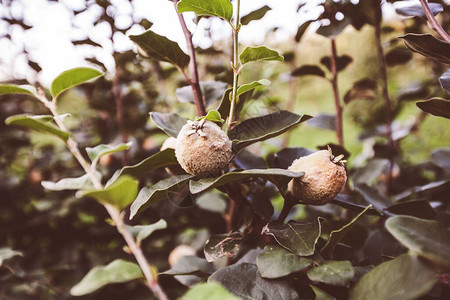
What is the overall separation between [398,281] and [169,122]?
0.47 m

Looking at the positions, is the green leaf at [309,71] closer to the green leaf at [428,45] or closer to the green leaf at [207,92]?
the green leaf at [207,92]

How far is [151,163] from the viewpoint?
1.98ft

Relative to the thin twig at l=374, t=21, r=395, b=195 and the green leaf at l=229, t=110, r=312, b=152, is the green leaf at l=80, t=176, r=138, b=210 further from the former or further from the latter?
the thin twig at l=374, t=21, r=395, b=195

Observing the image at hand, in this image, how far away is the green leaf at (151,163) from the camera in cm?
57

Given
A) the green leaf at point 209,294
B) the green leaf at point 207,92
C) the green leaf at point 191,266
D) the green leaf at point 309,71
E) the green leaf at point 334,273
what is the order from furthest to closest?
the green leaf at point 309,71 → the green leaf at point 207,92 → the green leaf at point 191,266 → the green leaf at point 334,273 → the green leaf at point 209,294

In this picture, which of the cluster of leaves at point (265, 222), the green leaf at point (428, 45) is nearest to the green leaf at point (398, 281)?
the cluster of leaves at point (265, 222)

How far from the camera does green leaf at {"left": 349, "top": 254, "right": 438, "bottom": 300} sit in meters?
0.40

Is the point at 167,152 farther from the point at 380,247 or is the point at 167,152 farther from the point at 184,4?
the point at 380,247

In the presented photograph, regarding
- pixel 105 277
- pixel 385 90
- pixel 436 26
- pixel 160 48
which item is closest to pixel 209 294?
pixel 105 277

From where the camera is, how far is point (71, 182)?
55cm

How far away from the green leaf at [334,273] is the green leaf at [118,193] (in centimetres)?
28

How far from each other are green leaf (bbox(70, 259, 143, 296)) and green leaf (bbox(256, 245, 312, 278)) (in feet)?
0.59

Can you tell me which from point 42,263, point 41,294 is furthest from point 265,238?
point 42,263

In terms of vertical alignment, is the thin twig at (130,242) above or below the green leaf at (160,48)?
below
